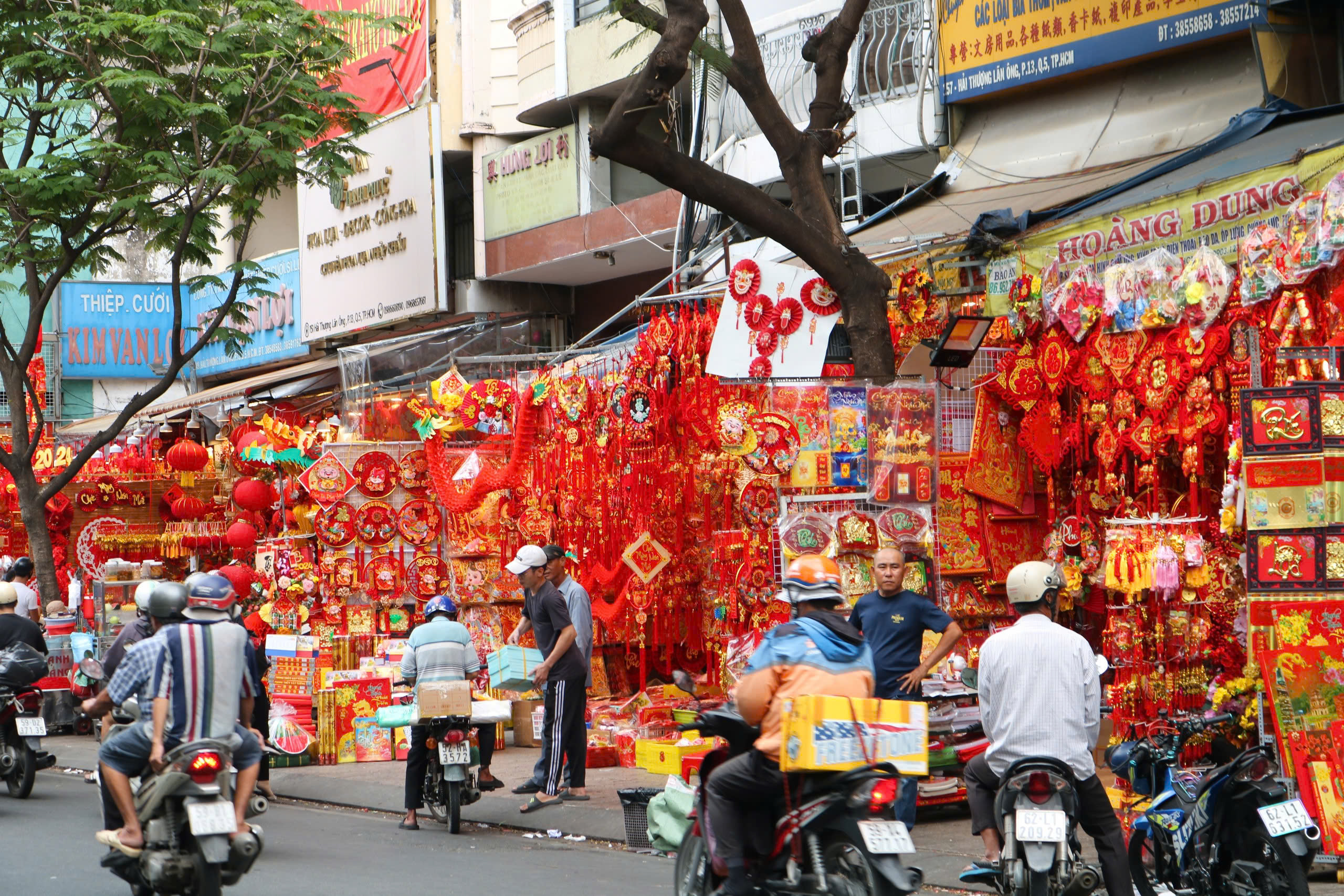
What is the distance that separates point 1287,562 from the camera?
265 inches

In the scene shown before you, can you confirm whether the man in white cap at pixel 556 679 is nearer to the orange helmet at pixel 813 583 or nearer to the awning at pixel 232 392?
the orange helmet at pixel 813 583

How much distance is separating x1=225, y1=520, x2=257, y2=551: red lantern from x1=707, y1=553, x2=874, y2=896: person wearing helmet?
1117cm

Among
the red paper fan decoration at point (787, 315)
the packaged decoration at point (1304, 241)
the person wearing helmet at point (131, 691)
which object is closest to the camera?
the person wearing helmet at point (131, 691)

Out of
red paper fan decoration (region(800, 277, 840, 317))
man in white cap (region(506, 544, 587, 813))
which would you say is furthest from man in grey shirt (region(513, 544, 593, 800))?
red paper fan decoration (region(800, 277, 840, 317))

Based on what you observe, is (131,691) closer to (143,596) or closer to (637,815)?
(637,815)

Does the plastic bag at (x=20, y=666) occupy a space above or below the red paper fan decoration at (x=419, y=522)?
below

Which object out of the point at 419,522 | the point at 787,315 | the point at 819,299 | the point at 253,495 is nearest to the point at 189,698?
the point at 787,315

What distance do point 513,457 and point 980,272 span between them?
4111 mm

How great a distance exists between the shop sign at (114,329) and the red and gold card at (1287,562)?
21969 millimetres

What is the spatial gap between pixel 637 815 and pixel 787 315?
142 inches

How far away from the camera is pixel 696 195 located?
9750 millimetres

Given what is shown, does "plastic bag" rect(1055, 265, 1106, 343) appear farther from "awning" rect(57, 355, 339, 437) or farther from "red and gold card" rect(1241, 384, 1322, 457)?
"awning" rect(57, 355, 339, 437)

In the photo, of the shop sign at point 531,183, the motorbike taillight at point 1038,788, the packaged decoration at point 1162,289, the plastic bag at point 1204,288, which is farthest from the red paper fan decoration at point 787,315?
the shop sign at point 531,183

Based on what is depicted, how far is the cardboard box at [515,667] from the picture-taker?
383 inches
